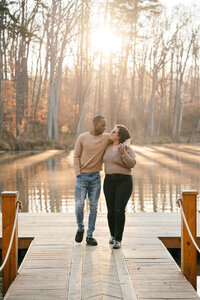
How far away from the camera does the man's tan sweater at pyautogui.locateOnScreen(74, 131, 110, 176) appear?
18.8 ft

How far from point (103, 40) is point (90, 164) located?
3951 cm

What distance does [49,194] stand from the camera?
39.5 ft

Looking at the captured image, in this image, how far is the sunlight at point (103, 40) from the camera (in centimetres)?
4341

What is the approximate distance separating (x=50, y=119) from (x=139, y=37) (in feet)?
50.5

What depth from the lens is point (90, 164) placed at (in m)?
5.79

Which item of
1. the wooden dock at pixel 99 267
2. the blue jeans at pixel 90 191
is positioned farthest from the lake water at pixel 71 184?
the blue jeans at pixel 90 191

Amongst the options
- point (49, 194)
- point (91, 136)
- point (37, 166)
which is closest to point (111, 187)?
point (91, 136)

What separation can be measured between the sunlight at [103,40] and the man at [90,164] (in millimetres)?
39073

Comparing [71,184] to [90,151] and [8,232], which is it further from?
[8,232]

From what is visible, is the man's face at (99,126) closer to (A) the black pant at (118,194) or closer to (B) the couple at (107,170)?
(B) the couple at (107,170)

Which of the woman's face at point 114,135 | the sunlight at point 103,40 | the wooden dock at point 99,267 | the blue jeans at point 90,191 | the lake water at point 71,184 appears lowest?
the lake water at point 71,184

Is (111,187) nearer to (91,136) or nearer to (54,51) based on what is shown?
(91,136)

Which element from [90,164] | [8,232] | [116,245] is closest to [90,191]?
[90,164]

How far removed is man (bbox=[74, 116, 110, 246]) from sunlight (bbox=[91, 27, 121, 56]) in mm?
39073
